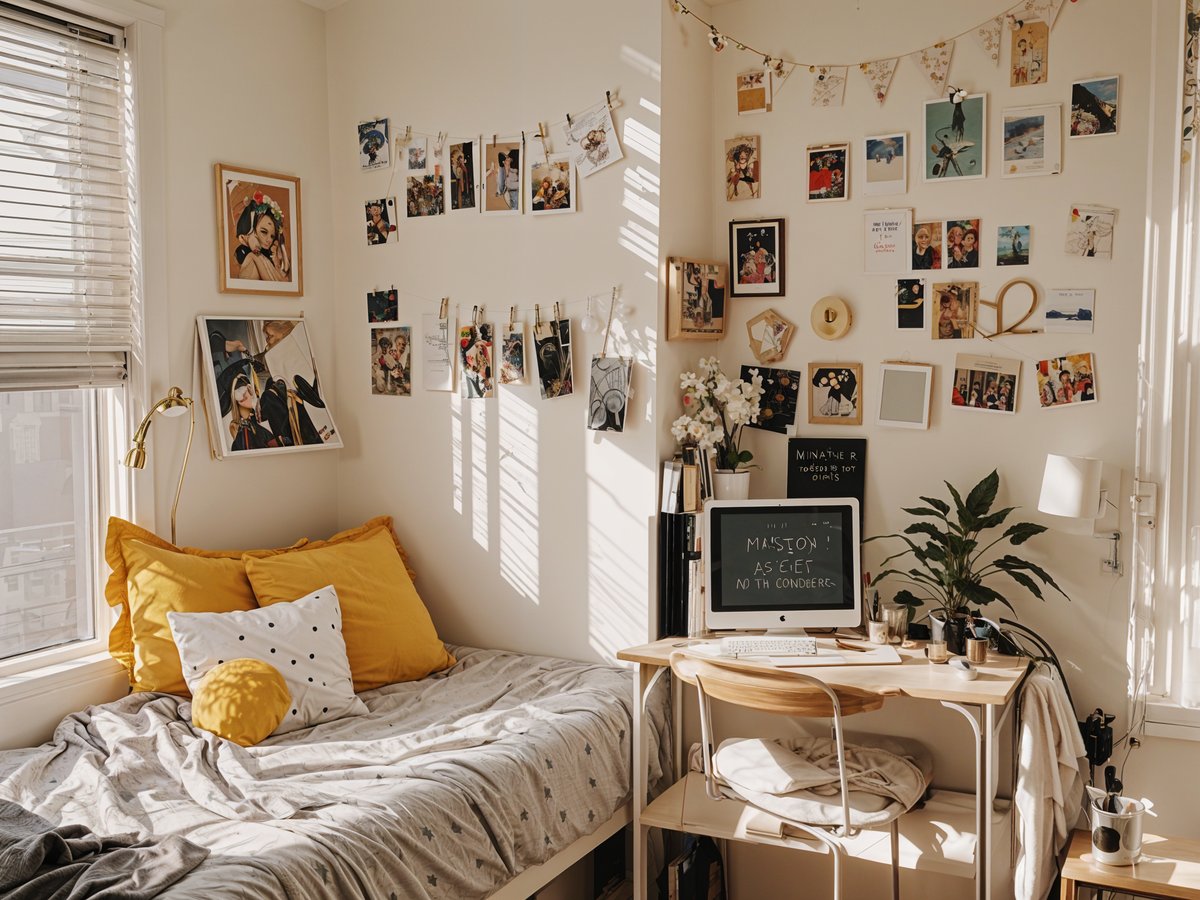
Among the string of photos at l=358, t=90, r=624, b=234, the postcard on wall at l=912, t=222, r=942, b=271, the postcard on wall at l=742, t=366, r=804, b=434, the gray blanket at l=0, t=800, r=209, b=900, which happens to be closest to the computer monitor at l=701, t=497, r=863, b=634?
the postcard on wall at l=742, t=366, r=804, b=434

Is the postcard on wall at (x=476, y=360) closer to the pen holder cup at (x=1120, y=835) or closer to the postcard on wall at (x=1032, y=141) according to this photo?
the postcard on wall at (x=1032, y=141)

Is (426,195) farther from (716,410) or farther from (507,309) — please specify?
(716,410)

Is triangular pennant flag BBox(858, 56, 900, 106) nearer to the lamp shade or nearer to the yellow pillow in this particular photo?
the lamp shade

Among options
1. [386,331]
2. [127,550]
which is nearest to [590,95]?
[386,331]

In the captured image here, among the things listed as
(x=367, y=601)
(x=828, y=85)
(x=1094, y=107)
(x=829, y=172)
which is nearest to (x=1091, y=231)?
(x=1094, y=107)

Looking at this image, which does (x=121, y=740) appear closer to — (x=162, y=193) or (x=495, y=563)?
(x=495, y=563)

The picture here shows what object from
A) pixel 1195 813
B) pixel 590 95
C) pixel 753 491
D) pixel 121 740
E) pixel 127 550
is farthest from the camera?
pixel 753 491

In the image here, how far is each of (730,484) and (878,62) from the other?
3.97ft

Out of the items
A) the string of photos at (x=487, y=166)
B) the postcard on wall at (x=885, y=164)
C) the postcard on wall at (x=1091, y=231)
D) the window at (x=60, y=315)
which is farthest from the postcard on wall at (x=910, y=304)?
the window at (x=60, y=315)

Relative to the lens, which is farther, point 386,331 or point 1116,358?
point 386,331

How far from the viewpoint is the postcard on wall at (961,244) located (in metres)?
2.79

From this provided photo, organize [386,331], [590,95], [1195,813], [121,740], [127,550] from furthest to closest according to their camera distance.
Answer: [386,331] < [590,95] < [127,550] < [1195,813] < [121,740]

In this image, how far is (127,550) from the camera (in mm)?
2768

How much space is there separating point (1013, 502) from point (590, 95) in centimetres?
158
